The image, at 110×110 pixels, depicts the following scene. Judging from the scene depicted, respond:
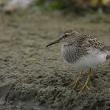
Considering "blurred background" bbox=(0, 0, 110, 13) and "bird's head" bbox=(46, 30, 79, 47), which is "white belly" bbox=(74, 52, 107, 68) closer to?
"bird's head" bbox=(46, 30, 79, 47)

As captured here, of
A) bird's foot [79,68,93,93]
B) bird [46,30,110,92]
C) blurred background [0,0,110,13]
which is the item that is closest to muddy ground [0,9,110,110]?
bird's foot [79,68,93,93]

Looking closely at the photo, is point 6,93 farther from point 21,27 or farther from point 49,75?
point 21,27

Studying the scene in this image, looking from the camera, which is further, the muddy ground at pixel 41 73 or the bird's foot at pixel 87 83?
the bird's foot at pixel 87 83

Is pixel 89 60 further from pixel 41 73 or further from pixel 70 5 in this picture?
pixel 70 5

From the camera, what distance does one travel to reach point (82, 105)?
607 centimetres

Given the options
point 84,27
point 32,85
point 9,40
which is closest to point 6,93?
point 32,85

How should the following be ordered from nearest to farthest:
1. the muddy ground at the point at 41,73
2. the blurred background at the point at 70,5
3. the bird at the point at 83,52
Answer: the muddy ground at the point at 41,73
the bird at the point at 83,52
the blurred background at the point at 70,5

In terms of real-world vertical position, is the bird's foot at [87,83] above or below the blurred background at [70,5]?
below

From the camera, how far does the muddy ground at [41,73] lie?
6.23 m

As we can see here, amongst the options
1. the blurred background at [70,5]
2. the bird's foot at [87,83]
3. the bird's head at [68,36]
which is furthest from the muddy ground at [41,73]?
the blurred background at [70,5]

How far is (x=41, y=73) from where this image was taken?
7.22 meters

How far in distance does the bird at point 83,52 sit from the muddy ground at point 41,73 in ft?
0.87

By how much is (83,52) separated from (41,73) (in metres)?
1.01

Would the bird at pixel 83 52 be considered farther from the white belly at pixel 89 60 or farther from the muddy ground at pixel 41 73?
the muddy ground at pixel 41 73
